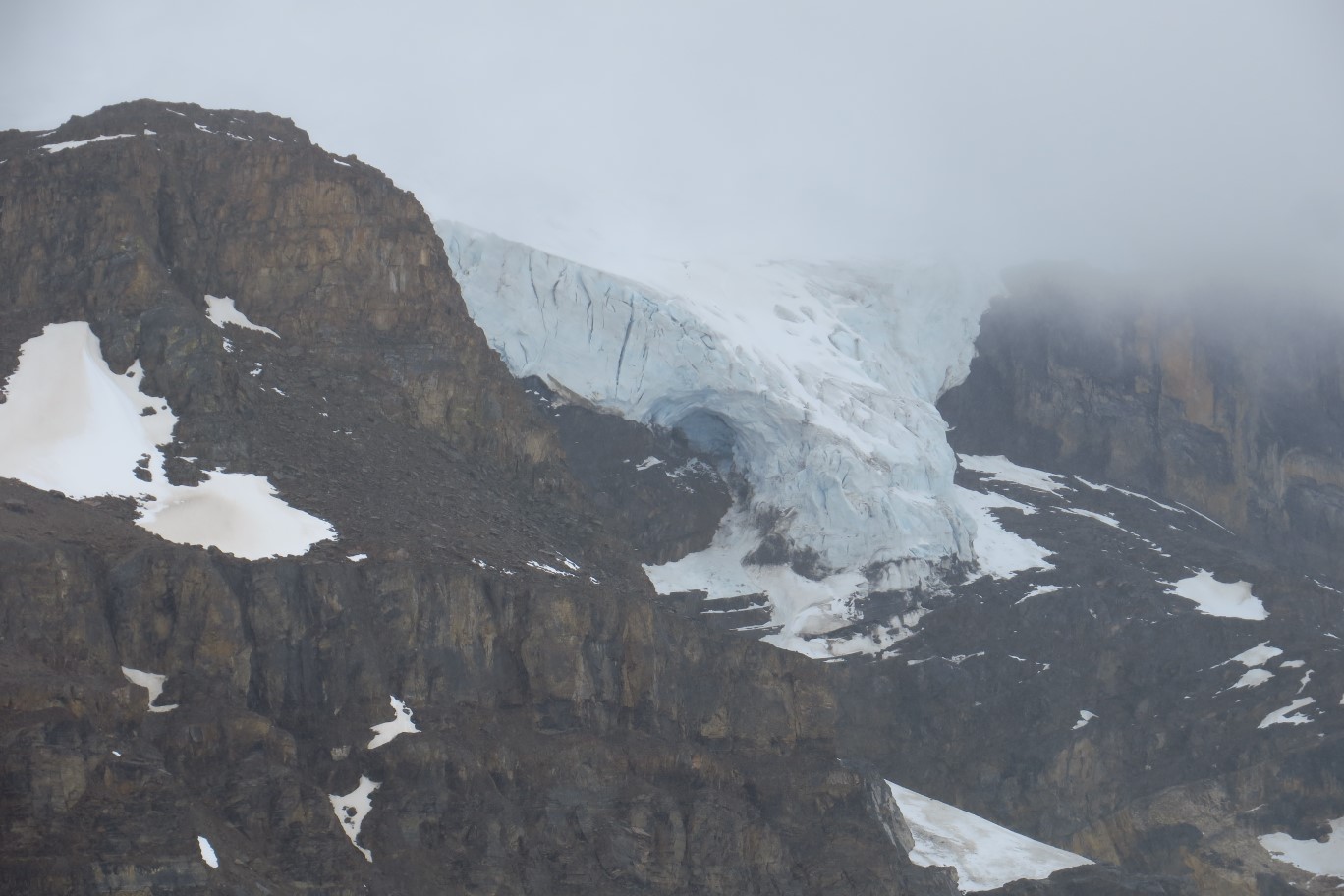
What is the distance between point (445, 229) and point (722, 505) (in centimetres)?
2021

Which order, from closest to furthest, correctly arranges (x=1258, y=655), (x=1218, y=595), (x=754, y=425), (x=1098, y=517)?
(x=754, y=425), (x=1258, y=655), (x=1218, y=595), (x=1098, y=517)

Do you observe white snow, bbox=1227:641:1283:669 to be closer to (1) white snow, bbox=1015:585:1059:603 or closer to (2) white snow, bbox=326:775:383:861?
(1) white snow, bbox=1015:585:1059:603

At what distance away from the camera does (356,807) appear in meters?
75.6

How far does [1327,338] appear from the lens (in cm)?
15638

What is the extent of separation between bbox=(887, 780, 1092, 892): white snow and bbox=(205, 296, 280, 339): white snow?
1378 inches

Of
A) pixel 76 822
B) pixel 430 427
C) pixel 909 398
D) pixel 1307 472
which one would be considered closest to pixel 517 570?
pixel 430 427

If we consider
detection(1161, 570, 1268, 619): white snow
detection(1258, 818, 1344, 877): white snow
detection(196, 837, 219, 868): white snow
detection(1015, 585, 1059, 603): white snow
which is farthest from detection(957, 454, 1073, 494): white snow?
detection(196, 837, 219, 868): white snow

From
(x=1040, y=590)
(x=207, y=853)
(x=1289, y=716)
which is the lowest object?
(x=1289, y=716)

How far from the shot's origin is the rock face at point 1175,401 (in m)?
146

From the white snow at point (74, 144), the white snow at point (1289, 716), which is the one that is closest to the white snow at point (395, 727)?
the white snow at point (74, 144)

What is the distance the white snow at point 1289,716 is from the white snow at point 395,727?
5351 centimetres

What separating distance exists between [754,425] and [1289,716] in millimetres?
30458

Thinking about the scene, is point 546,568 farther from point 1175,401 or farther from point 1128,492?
point 1175,401

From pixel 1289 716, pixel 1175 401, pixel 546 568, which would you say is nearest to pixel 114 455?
pixel 546 568
